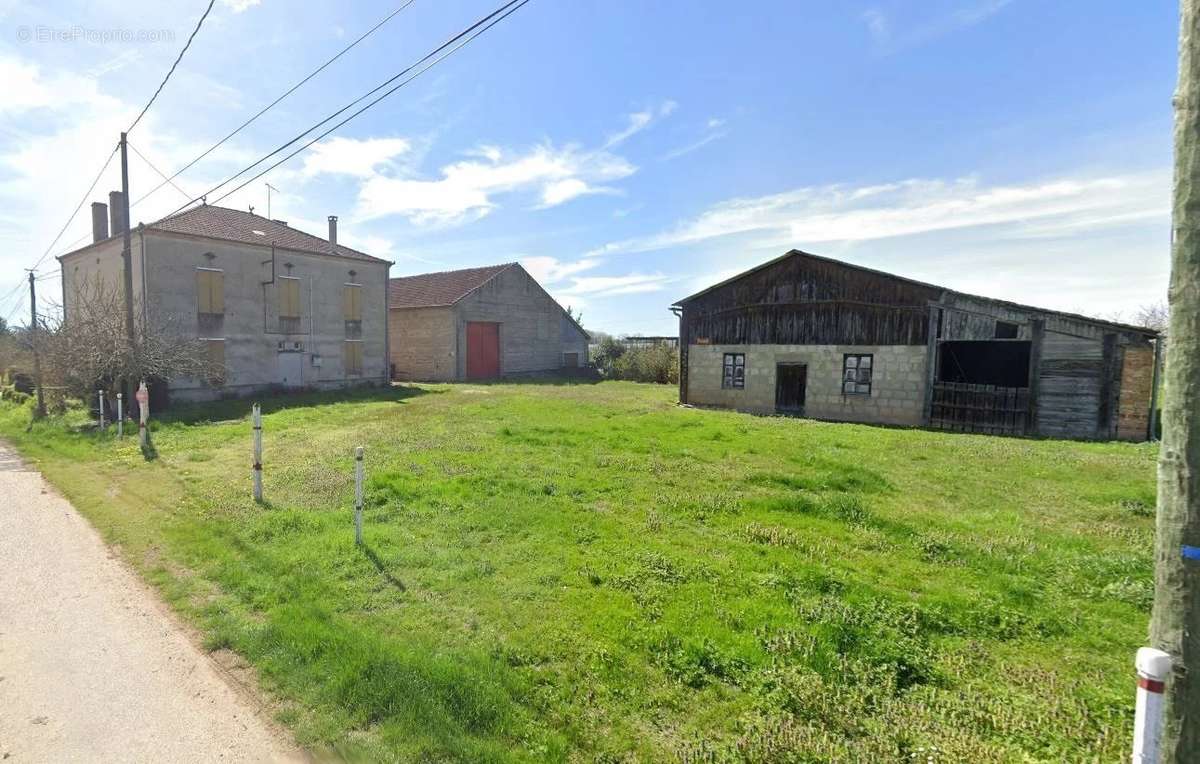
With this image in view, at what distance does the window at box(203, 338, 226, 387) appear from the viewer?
20.3 metres

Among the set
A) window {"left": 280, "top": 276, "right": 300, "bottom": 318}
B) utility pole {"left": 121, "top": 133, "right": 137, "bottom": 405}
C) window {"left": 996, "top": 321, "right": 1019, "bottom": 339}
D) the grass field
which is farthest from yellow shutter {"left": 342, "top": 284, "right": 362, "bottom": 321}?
window {"left": 996, "top": 321, "right": 1019, "bottom": 339}

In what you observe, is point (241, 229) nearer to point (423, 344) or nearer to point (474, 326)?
point (423, 344)

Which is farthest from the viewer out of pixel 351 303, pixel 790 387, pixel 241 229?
pixel 351 303

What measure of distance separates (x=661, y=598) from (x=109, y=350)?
17.9m

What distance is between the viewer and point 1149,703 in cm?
200

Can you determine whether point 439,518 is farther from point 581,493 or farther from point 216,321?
point 216,321

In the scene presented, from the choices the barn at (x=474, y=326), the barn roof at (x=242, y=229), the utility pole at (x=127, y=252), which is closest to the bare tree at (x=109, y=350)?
the utility pole at (x=127, y=252)

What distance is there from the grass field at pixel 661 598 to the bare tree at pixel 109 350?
18.8 ft

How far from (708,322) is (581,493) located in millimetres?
15229

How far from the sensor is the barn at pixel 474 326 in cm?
3225

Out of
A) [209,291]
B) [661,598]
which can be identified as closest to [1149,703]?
[661,598]

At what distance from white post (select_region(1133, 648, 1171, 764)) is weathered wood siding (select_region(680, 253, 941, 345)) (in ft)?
58.6

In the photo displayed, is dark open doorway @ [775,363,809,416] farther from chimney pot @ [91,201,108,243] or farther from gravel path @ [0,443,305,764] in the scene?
chimney pot @ [91,201,108,243]

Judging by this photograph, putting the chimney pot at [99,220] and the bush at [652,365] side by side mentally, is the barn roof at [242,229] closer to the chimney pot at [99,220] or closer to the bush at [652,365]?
the chimney pot at [99,220]
